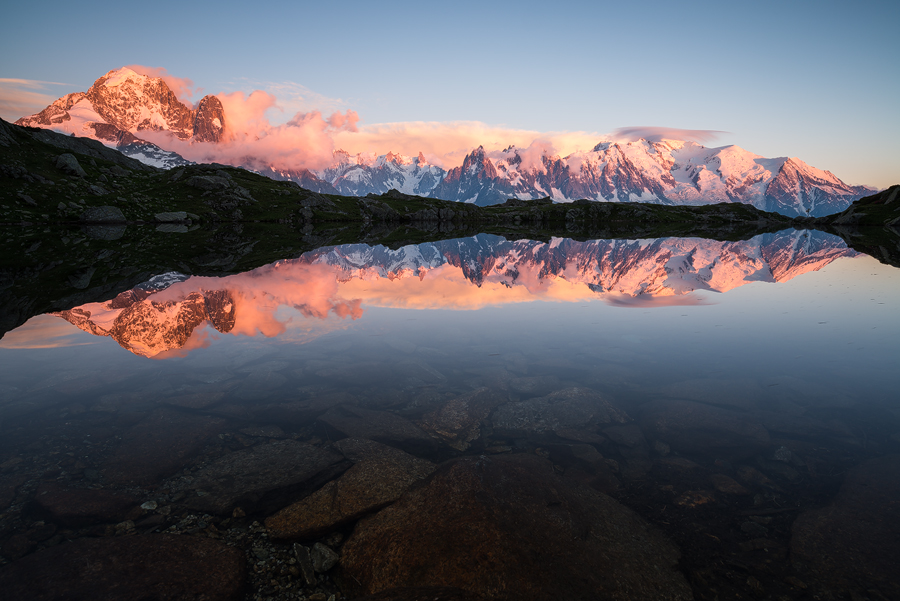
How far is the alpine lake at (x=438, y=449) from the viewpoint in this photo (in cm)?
688

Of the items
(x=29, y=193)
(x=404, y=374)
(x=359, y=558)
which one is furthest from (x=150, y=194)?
(x=359, y=558)

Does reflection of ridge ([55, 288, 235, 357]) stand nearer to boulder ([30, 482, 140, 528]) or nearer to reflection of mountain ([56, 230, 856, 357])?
reflection of mountain ([56, 230, 856, 357])

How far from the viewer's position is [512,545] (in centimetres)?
722

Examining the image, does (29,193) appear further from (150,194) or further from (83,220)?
(150,194)

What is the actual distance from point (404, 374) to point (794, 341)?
59.7 ft

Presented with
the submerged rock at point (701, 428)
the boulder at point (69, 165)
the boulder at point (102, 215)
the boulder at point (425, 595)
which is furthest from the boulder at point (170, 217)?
the boulder at point (425, 595)

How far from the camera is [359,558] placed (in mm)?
7289

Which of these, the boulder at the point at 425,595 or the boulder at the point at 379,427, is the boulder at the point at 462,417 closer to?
the boulder at the point at 379,427

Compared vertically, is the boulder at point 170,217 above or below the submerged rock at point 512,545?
above

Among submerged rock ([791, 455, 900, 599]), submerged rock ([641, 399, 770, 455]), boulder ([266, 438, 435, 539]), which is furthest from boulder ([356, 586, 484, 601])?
submerged rock ([641, 399, 770, 455])

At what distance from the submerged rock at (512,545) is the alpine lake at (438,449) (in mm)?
49

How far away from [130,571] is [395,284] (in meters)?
27.5

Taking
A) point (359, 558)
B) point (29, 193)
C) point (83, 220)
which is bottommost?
point (359, 558)

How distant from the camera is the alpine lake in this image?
688cm
